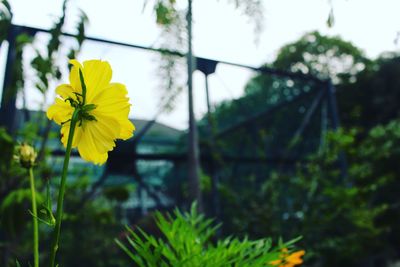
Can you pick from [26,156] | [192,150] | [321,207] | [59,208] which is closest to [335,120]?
[321,207]

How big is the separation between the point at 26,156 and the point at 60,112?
117 mm

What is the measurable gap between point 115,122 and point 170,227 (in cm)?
47

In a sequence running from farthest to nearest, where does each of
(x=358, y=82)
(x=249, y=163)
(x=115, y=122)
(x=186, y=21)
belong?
(x=358, y=82) < (x=249, y=163) < (x=186, y=21) < (x=115, y=122)

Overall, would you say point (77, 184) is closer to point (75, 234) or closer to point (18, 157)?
point (75, 234)

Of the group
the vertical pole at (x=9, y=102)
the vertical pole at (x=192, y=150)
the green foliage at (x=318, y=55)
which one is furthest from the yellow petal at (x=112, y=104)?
the green foliage at (x=318, y=55)

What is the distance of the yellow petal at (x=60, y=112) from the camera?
39cm

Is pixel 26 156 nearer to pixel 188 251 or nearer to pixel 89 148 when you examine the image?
pixel 89 148

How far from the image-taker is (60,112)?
396mm

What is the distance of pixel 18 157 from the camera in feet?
1.60

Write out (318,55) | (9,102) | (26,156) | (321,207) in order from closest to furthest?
(26,156), (9,102), (321,207), (318,55)

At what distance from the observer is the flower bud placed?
47 cm

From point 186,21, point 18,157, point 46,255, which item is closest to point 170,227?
point 18,157

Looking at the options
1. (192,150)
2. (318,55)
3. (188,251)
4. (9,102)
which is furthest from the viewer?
(318,55)

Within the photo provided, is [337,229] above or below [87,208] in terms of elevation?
below
